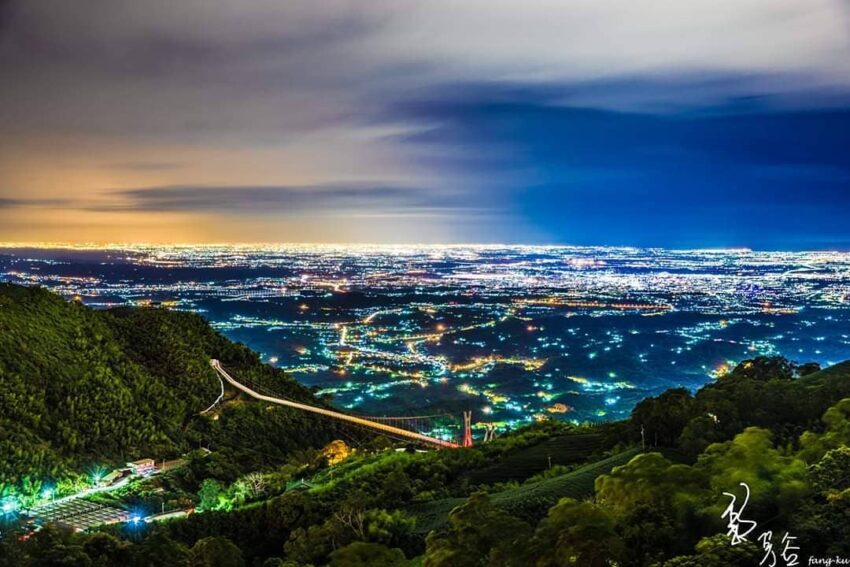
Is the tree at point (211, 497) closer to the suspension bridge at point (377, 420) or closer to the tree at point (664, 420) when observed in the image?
the suspension bridge at point (377, 420)

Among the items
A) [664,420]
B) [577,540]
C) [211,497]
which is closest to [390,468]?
[211,497]

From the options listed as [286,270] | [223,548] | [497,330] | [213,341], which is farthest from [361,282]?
[223,548]

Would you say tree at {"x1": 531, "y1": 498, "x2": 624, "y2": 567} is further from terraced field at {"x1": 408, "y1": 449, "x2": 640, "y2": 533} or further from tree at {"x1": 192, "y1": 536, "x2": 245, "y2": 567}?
tree at {"x1": 192, "y1": 536, "x2": 245, "y2": 567}

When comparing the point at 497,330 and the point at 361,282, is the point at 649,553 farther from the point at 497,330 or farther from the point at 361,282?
the point at 361,282

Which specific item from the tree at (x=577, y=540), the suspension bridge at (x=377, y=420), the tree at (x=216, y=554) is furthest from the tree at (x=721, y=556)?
the suspension bridge at (x=377, y=420)

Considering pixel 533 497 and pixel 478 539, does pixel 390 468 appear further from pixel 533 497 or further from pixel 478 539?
pixel 478 539
